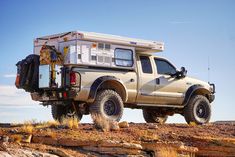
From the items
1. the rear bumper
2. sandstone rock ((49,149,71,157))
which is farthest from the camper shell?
sandstone rock ((49,149,71,157))

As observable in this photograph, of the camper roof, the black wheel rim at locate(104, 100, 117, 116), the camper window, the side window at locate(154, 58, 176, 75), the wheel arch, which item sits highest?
the camper roof

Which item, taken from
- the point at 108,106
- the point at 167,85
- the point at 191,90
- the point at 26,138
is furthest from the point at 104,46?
the point at 26,138

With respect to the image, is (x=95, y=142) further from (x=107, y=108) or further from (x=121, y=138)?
(x=107, y=108)

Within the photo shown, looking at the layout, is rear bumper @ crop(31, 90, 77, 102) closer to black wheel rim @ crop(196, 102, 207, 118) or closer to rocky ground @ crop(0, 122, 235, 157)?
rocky ground @ crop(0, 122, 235, 157)

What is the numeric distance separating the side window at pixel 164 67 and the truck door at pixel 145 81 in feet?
1.20

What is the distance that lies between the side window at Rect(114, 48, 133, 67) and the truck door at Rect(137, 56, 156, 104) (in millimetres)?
409

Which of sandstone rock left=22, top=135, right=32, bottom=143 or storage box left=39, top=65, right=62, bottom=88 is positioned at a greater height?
storage box left=39, top=65, right=62, bottom=88

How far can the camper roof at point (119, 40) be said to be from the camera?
14617 mm

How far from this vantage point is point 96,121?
1392cm

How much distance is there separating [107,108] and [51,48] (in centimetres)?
231

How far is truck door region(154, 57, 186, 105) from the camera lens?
1638cm

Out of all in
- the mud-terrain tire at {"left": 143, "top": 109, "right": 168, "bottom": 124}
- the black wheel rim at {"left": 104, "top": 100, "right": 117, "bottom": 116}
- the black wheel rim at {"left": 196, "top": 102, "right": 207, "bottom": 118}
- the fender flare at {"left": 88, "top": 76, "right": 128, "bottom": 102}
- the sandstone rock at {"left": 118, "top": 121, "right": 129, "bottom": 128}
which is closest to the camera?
the sandstone rock at {"left": 118, "top": 121, "right": 129, "bottom": 128}

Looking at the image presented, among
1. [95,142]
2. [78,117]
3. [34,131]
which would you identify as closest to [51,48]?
[78,117]

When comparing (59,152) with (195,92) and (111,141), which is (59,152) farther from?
(195,92)
